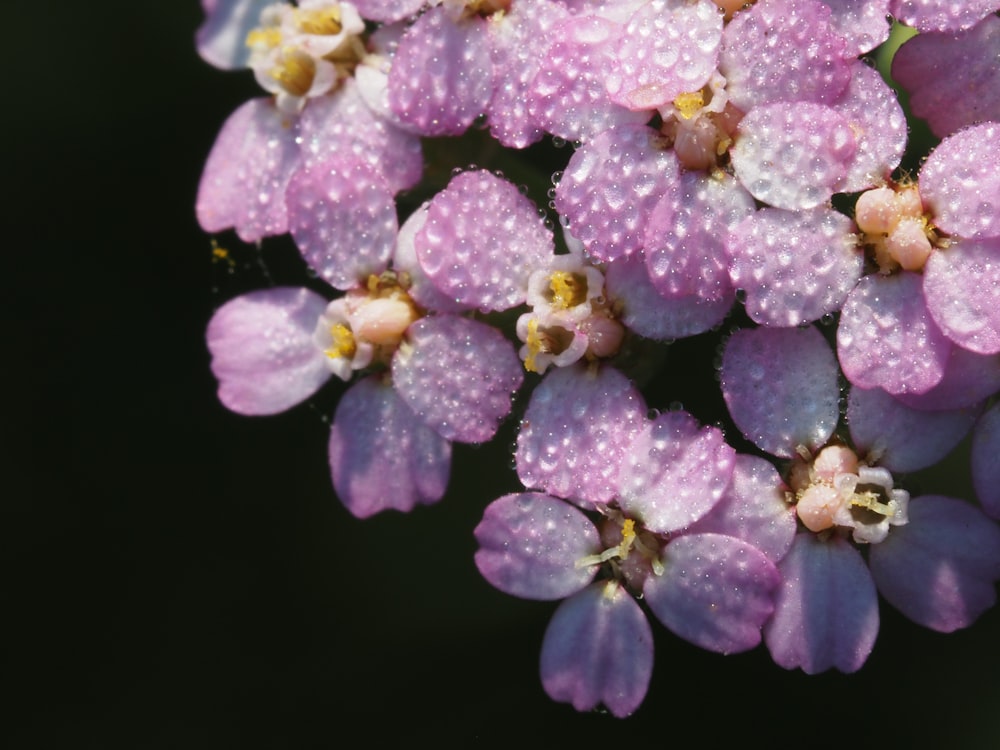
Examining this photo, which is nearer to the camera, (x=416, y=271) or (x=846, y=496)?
(x=846, y=496)

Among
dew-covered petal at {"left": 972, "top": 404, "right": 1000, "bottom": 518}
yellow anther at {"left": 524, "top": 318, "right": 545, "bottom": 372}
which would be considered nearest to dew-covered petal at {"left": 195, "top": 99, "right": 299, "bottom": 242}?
yellow anther at {"left": 524, "top": 318, "right": 545, "bottom": 372}

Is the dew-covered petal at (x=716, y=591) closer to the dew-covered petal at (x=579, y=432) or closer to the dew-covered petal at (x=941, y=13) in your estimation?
the dew-covered petal at (x=579, y=432)

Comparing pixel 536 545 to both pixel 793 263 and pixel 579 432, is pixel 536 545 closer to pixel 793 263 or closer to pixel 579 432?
pixel 579 432

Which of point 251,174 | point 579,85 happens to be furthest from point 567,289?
point 251,174

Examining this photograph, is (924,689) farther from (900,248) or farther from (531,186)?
(531,186)

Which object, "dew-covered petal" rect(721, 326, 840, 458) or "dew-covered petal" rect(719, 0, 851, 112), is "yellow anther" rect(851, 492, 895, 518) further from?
"dew-covered petal" rect(719, 0, 851, 112)

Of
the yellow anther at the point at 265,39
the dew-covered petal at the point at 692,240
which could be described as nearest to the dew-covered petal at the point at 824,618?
the dew-covered petal at the point at 692,240
